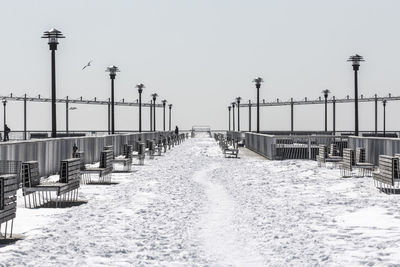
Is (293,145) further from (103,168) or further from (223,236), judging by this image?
(223,236)

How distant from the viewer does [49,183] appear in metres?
14.0

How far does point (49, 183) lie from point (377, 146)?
45.1 ft

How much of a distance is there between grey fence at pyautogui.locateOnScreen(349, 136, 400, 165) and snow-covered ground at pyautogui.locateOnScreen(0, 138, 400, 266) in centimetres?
439

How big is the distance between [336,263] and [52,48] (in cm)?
2009

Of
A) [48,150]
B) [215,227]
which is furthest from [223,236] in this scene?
[48,150]

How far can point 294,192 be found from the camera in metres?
16.4

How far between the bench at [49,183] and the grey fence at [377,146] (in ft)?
36.9

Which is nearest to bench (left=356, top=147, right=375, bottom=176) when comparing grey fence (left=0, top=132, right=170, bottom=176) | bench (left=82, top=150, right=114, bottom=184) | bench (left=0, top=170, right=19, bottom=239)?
bench (left=82, top=150, right=114, bottom=184)

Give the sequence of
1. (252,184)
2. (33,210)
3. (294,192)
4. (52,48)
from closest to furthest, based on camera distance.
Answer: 1. (33,210)
2. (294,192)
3. (252,184)
4. (52,48)

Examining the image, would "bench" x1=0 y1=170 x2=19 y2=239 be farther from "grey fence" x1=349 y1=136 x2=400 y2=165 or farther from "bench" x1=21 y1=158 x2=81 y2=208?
"grey fence" x1=349 y1=136 x2=400 y2=165

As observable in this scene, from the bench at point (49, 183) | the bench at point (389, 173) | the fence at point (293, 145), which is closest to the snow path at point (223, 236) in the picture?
the bench at point (49, 183)

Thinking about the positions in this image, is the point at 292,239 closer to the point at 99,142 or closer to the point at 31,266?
the point at 31,266

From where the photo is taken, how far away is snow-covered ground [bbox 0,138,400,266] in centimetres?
820

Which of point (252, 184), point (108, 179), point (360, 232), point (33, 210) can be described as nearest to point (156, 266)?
point (360, 232)
